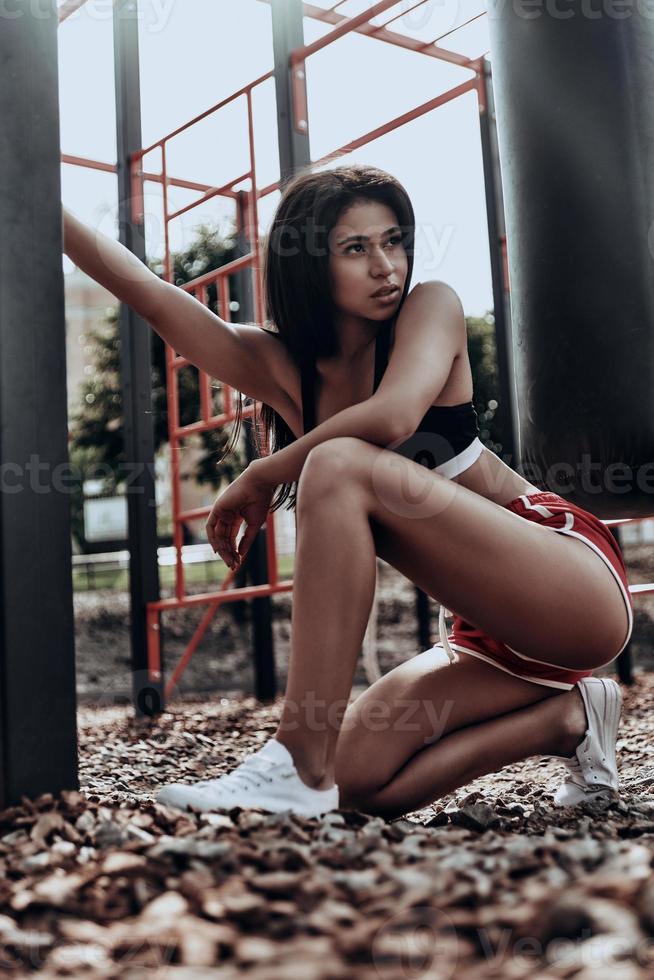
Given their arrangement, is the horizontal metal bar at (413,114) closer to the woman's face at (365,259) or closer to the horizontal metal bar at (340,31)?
the horizontal metal bar at (340,31)

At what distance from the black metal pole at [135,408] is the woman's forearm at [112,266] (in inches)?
105

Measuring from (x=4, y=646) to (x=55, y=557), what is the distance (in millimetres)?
163

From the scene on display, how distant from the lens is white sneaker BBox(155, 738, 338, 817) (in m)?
1.42

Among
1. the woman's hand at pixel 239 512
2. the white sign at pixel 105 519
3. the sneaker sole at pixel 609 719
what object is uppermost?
the white sign at pixel 105 519

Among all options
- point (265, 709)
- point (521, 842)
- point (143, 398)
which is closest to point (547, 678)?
point (521, 842)

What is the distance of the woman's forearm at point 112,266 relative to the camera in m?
1.75

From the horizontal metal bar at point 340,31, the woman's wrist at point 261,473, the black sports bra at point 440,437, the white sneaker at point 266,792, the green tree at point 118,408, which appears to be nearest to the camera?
the white sneaker at point 266,792

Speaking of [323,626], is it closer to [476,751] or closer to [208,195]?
[476,751]

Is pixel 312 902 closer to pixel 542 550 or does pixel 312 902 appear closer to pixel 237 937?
pixel 237 937

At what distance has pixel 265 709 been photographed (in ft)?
15.2

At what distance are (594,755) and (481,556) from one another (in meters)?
0.62

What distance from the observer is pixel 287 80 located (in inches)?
170

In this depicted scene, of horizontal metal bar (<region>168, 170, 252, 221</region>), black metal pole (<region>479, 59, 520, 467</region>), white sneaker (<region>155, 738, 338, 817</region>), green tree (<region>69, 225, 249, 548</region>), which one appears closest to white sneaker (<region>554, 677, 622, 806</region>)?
white sneaker (<region>155, 738, 338, 817</region>)

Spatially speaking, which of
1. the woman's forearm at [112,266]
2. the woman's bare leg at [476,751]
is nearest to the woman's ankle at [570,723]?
the woman's bare leg at [476,751]
